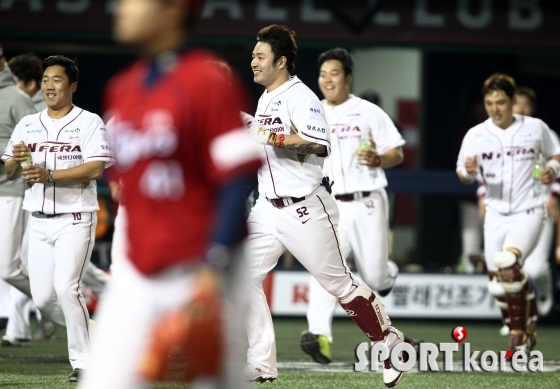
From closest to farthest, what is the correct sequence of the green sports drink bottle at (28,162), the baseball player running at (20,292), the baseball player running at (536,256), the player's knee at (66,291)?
the player's knee at (66,291)
the green sports drink bottle at (28,162)
the baseball player running at (20,292)
the baseball player running at (536,256)

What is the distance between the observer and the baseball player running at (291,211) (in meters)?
6.46

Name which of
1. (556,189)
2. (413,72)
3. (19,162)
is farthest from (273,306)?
(413,72)

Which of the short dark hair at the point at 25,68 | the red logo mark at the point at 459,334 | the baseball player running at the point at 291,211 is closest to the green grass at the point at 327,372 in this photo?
the red logo mark at the point at 459,334

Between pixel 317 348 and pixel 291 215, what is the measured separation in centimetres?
193

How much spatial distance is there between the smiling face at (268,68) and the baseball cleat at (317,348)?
226cm

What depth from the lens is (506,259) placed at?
8.68 m

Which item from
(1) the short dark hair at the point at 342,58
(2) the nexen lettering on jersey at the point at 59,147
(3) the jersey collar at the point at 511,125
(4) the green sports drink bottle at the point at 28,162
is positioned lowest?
(4) the green sports drink bottle at the point at 28,162

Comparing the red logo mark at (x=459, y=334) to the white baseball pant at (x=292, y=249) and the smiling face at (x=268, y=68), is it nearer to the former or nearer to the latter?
the white baseball pant at (x=292, y=249)

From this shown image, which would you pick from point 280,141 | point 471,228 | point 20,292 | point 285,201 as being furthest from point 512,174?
point 471,228

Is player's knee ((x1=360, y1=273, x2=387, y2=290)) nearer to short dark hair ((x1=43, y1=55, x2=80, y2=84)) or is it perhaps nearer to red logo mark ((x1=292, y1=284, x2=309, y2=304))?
short dark hair ((x1=43, y1=55, x2=80, y2=84))

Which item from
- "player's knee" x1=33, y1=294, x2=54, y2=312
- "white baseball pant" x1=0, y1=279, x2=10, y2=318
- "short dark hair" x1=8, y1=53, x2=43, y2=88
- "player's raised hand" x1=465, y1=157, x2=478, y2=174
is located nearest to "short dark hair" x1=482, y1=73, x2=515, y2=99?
"player's raised hand" x1=465, y1=157, x2=478, y2=174

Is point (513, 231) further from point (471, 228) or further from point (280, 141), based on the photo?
point (471, 228)

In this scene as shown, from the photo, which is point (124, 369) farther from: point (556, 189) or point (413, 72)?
point (413, 72)

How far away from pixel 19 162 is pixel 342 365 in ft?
9.48
